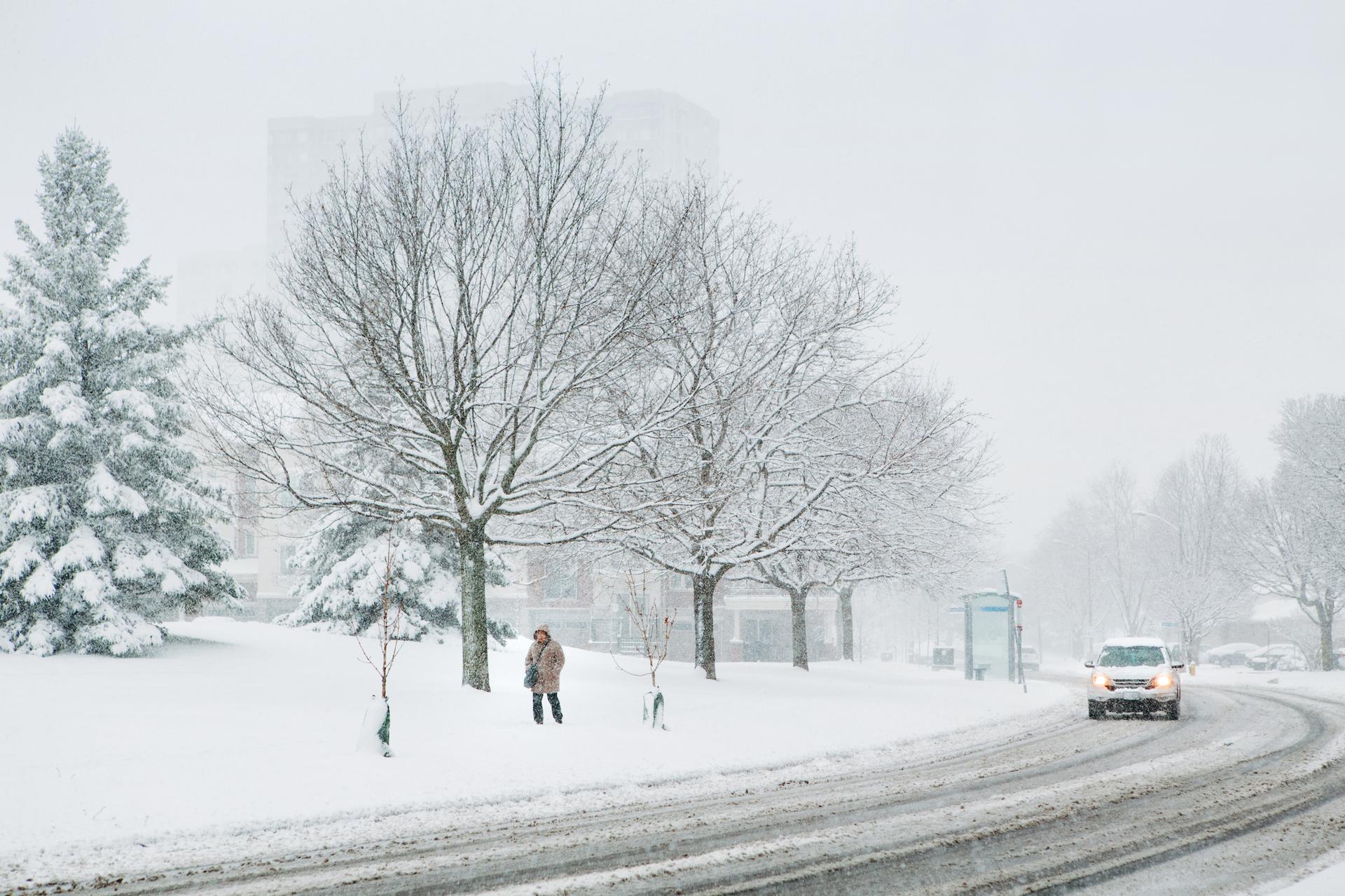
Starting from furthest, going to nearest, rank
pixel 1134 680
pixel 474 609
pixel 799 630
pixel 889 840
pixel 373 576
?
pixel 799 630, pixel 373 576, pixel 1134 680, pixel 474 609, pixel 889 840

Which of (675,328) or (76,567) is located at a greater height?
(675,328)

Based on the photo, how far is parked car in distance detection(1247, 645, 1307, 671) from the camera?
5116 cm

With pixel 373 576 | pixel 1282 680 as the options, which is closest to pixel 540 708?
pixel 373 576

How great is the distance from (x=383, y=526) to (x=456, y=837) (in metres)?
18.4

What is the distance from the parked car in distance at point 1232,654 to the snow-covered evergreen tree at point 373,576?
1915 inches

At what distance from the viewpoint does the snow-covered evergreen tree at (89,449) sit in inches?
724

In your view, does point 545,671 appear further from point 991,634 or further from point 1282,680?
point 1282,680

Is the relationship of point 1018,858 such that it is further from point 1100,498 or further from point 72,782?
point 1100,498

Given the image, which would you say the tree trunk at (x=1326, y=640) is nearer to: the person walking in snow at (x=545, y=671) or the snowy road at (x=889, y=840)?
the snowy road at (x=889, y=840)

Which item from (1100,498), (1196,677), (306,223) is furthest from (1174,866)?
(1100,498)

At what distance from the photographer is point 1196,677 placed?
4384 centimetres

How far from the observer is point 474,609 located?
699 inches

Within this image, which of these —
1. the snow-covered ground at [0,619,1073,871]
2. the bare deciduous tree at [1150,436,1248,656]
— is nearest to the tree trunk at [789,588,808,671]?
the snow-covered ground at [0,619,1073,871]

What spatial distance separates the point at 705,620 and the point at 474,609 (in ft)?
26.2
